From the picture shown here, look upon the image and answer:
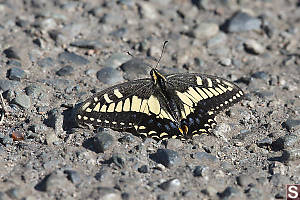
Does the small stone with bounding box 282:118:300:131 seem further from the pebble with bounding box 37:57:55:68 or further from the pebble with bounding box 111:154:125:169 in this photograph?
the pebble with bounding box 37:57:55:68

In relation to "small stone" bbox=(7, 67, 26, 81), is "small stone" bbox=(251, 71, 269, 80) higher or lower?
higher

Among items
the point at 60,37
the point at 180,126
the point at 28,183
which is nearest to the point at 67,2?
the point at 60,37

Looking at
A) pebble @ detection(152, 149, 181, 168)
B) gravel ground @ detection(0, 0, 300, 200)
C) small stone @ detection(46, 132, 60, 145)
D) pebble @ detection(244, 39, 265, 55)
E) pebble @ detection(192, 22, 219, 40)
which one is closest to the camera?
gravel ground @ detection(0, 0, 300, 200)

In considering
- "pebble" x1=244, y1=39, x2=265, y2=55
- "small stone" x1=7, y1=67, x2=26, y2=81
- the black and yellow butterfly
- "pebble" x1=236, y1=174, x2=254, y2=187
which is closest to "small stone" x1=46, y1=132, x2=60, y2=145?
the black and yellow butterfly

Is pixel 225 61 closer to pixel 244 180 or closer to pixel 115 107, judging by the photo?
pixel 115 107

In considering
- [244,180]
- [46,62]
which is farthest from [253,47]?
[46,62]

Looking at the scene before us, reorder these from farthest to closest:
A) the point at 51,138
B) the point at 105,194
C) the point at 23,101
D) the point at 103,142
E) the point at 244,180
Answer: the point at 23,101 < the point at 51,138 < the point at 103,142 < the point at 244,180 < the point at 105,194

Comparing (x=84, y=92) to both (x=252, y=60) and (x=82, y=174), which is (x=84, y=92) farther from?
(x=252, y=60)
